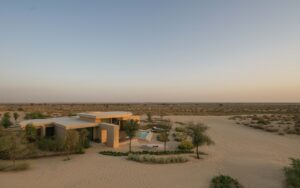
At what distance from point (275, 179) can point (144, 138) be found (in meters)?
16.0

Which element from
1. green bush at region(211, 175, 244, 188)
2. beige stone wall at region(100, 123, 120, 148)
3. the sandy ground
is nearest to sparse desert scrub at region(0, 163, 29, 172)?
the sandy ground

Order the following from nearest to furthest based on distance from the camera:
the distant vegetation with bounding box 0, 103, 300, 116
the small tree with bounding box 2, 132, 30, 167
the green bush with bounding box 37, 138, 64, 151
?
the small tree with bounding box 2, 132, 30, 167, the green bush with bounding box 37, 138, 64, 151, the distant vegetation with bounding box 0, 103, 300, 116

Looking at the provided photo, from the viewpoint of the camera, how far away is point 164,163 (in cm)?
1633

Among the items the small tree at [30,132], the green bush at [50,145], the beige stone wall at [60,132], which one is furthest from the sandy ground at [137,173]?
the small tree at [30,132]

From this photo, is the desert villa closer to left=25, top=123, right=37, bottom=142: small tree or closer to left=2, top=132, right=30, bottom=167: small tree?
left=25, top=123, right=37, bottom=142: small tree

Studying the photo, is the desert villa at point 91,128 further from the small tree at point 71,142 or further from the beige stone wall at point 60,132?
the small tree at point 71,142

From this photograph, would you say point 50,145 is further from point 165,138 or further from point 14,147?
point 165,138

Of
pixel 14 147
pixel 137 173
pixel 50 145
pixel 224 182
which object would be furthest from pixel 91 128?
pixel 224 182

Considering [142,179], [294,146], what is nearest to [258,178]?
[142,179]

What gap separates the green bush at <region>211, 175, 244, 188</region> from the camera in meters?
12.0

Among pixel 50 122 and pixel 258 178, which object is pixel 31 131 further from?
pixel 258 178

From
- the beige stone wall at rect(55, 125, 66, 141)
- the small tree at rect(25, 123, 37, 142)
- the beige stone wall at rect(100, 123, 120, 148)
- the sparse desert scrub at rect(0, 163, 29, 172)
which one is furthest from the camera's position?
the beige stone wall at rect(100, 123, 120, 148)

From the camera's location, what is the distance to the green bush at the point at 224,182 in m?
12.0

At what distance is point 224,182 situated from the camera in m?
12.4
